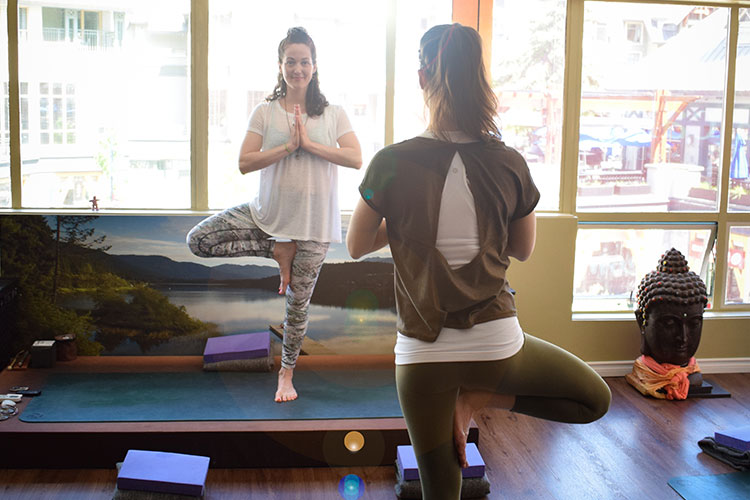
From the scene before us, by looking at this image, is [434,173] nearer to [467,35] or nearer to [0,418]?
[467,35]

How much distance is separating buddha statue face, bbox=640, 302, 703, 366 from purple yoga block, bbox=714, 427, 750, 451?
2.56 feet

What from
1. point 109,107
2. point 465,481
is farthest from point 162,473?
point 109,107

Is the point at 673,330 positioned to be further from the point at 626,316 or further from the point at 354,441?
the point at 354,441

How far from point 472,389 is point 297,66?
239cm

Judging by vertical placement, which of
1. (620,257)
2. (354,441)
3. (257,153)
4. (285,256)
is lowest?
(354,441)

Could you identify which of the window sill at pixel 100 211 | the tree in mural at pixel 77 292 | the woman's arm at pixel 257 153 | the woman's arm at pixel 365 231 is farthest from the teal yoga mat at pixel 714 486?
the window sill at pixel 100 211

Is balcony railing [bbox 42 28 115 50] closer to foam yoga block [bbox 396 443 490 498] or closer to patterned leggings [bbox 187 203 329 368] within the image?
patterned leggings [bbox 187 203 329 368]

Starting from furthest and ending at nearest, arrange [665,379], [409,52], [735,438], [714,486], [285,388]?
[409,52] → [665,379] → [285,388] → [735,438] → [714,486]

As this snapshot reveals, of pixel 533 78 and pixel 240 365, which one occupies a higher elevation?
pixel 533 78

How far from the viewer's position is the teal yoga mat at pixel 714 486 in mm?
3428

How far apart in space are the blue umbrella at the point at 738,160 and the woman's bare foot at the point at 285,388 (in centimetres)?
331

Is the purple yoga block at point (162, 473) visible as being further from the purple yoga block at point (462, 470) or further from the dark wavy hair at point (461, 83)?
the dark wavy hair at point (461, 83)

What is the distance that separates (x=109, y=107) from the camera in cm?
458

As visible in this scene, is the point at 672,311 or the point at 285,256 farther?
the point at 672,311
